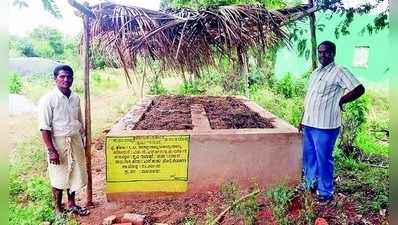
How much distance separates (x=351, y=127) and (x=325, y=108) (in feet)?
8.39

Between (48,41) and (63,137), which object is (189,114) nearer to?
(63,137)

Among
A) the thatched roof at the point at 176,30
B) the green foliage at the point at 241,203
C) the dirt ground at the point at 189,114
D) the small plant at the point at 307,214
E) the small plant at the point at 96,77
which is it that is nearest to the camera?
the small plant at the point at 307,214

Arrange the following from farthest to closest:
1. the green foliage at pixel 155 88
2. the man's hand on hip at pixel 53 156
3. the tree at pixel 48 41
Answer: the tree at pixel 48 41
the green foliage at pixel 155 88
the man's hand on hip at pixel 53 156

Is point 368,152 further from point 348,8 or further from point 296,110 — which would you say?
point 348,8

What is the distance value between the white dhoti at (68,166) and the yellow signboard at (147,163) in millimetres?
288

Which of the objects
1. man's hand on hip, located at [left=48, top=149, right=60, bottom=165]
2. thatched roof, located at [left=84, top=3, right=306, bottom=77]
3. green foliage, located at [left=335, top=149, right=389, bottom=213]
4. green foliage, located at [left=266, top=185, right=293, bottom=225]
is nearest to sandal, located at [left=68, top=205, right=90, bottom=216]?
man's hand on hip, located at [left=48, top=149, right=60, bottom=165]

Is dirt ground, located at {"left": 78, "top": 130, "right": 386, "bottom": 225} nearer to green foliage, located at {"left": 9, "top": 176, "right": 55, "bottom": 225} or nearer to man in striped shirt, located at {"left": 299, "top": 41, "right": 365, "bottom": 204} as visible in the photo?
man in striped shirt, located at {"left": 299, "top": 41, "right": 365, "bottom": 204}

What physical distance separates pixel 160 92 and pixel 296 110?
10.1ft

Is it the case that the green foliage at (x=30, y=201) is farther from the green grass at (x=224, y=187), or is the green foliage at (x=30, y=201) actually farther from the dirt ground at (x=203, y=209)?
the dirt ground at (x=203, y=209)

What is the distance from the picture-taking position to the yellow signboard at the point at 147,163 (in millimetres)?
3924

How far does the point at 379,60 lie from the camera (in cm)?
932

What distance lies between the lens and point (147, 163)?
3.96 m

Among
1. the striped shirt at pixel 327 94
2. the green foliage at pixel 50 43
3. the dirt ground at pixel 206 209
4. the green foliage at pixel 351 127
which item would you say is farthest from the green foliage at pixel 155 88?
the striped shirt at pixel 327 94

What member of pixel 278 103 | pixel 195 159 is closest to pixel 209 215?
pixel 195 159
